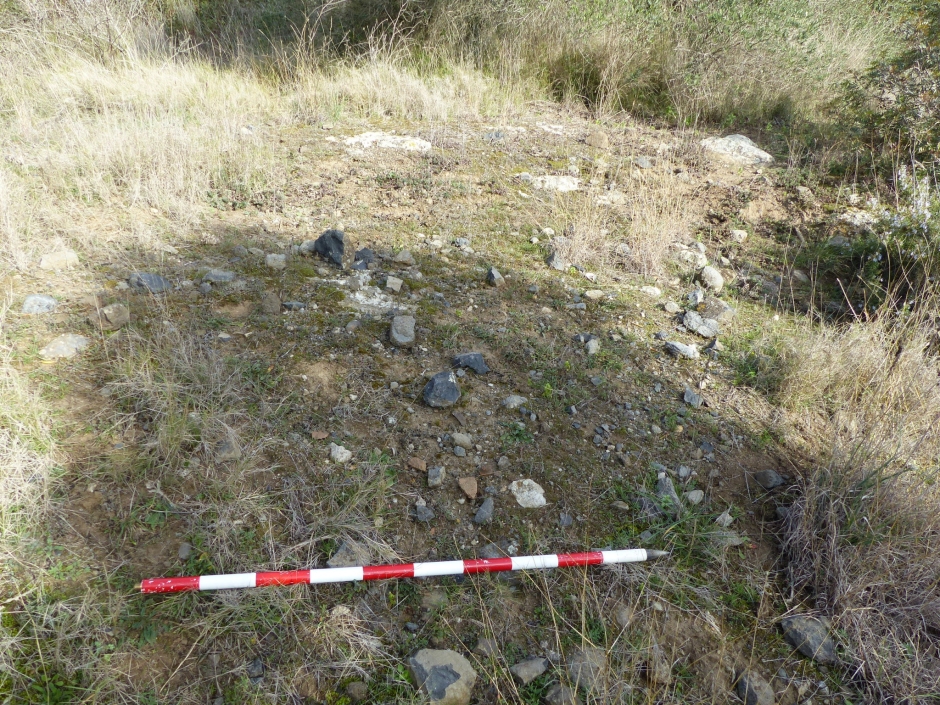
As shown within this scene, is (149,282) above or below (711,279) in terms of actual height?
above

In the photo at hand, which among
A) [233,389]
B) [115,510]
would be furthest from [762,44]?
[115,510]

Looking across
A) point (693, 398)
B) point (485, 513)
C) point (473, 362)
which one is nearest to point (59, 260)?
point (473, 362)

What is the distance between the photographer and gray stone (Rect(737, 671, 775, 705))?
1913mm

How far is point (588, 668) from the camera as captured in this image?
6.20ft

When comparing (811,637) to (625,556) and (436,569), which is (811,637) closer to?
(625,556)

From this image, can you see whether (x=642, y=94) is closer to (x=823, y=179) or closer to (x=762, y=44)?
(x=762, y=44)

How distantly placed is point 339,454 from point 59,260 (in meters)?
2.06

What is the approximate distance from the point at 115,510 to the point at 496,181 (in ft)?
12.4

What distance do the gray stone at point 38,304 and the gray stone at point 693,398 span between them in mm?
3195

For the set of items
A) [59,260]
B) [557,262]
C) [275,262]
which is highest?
[59,260]

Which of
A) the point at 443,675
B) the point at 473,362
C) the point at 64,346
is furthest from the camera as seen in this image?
the point at 473,362

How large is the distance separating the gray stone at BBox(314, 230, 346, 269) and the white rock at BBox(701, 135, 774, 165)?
4.10 meters

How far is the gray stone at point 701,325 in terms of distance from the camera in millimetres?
3500

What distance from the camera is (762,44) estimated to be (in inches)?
246
